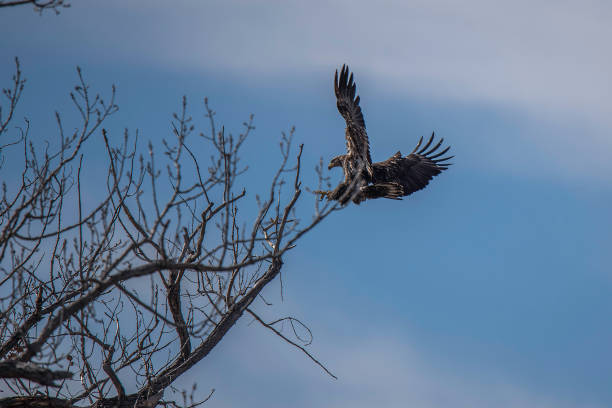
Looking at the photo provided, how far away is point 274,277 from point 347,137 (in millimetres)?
4031

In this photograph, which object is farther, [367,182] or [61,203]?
[367,182]

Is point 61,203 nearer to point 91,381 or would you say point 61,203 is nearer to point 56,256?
point 56,256

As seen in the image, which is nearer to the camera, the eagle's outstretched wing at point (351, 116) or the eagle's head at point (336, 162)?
the eagle's outstretched wing at point (351, 116)

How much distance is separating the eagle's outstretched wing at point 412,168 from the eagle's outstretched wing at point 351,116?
Result: 22.9 inches

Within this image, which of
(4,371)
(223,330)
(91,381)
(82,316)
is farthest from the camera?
(223,330)

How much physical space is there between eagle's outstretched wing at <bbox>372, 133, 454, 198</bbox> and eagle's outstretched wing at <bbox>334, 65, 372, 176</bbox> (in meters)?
0.58

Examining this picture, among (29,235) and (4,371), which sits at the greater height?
(29,235)

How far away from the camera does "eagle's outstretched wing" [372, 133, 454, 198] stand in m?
11.1

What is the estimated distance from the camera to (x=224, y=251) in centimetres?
457

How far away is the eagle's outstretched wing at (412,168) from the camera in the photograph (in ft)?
36.5

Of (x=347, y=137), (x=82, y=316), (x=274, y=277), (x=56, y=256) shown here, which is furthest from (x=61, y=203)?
(x=347, y=137)

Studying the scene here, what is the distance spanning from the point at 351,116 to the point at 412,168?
7.31 feet

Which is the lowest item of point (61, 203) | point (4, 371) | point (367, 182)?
point (4, 371)

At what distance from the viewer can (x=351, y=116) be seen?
1027cm
